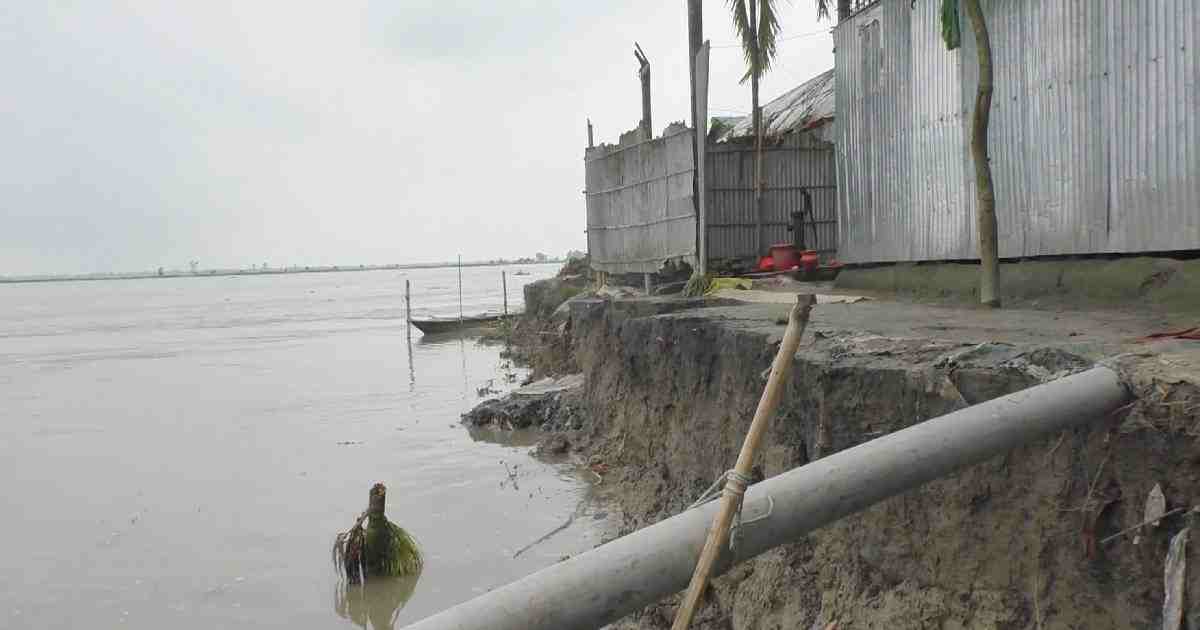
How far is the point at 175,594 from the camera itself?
752cm

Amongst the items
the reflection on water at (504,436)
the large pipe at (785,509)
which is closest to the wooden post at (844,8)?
the reflection on water at (504,436)

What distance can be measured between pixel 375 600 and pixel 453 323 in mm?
23032

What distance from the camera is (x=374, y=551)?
7426mm

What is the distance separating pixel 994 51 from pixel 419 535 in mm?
7568

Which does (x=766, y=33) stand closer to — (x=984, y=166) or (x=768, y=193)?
(x=768, y=193)

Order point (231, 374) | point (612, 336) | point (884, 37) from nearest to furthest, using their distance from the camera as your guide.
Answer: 1. point (612, 336)
2. point (884, 37)
3. point (231, 374)

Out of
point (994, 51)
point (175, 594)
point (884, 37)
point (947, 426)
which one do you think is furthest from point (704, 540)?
point (884, 37)

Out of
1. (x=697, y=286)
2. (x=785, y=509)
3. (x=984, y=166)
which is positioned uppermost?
(x=984, y=166)

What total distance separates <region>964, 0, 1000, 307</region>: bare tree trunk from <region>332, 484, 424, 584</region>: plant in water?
221 inches

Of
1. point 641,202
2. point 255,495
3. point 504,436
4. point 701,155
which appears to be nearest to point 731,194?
point 701,155

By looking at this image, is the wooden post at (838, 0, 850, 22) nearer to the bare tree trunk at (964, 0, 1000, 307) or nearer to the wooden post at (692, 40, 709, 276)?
the wooden post at (692, 40, 709, 276)

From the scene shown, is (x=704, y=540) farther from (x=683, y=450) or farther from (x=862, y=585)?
(x=683, y=450)

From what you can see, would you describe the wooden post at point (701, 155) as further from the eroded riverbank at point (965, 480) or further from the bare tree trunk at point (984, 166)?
the eroded riverbank at point (965, 480)

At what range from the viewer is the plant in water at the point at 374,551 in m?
7.44
